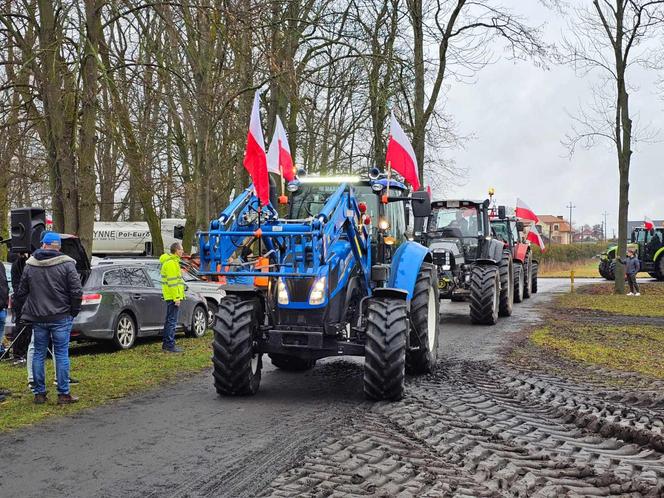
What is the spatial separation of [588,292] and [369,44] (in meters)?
12.3

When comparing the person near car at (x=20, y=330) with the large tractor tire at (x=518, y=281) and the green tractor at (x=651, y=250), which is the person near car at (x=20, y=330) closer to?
the large tractor tire at (x=518, y=281)

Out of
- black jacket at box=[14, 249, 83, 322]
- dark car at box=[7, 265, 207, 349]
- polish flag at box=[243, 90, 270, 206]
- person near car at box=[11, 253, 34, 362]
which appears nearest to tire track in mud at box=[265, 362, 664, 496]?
polish flag at box=[243, 90, 270, 206]

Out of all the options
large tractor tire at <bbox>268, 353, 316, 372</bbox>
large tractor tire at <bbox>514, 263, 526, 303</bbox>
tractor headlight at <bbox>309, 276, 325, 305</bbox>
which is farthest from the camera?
large tractor tire at <bbox>514, 263, 526, 303</bbox>

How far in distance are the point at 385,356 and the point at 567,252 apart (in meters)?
56.6

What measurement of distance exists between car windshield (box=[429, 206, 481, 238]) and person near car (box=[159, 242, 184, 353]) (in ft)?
24.2

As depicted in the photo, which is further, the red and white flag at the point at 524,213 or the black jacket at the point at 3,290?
the red and white flag at the point at 524,213

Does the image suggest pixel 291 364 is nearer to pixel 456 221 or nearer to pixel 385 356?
pixel 385 356

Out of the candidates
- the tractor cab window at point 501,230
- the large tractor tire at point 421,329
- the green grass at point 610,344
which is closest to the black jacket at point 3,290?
the large tractor tire at point 421,329

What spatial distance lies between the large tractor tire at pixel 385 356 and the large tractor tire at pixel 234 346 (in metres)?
1.35

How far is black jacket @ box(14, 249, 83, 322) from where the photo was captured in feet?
27.9

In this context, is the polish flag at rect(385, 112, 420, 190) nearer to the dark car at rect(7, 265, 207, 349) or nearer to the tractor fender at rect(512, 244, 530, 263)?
the dark car at rect(7, 265, 207, 349)

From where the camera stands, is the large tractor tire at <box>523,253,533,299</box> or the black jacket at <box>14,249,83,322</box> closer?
the black jacket at <box>14,249,83,322</box>

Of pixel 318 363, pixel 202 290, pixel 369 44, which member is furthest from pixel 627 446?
pixel 369 44

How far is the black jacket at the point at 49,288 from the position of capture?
334 inches
